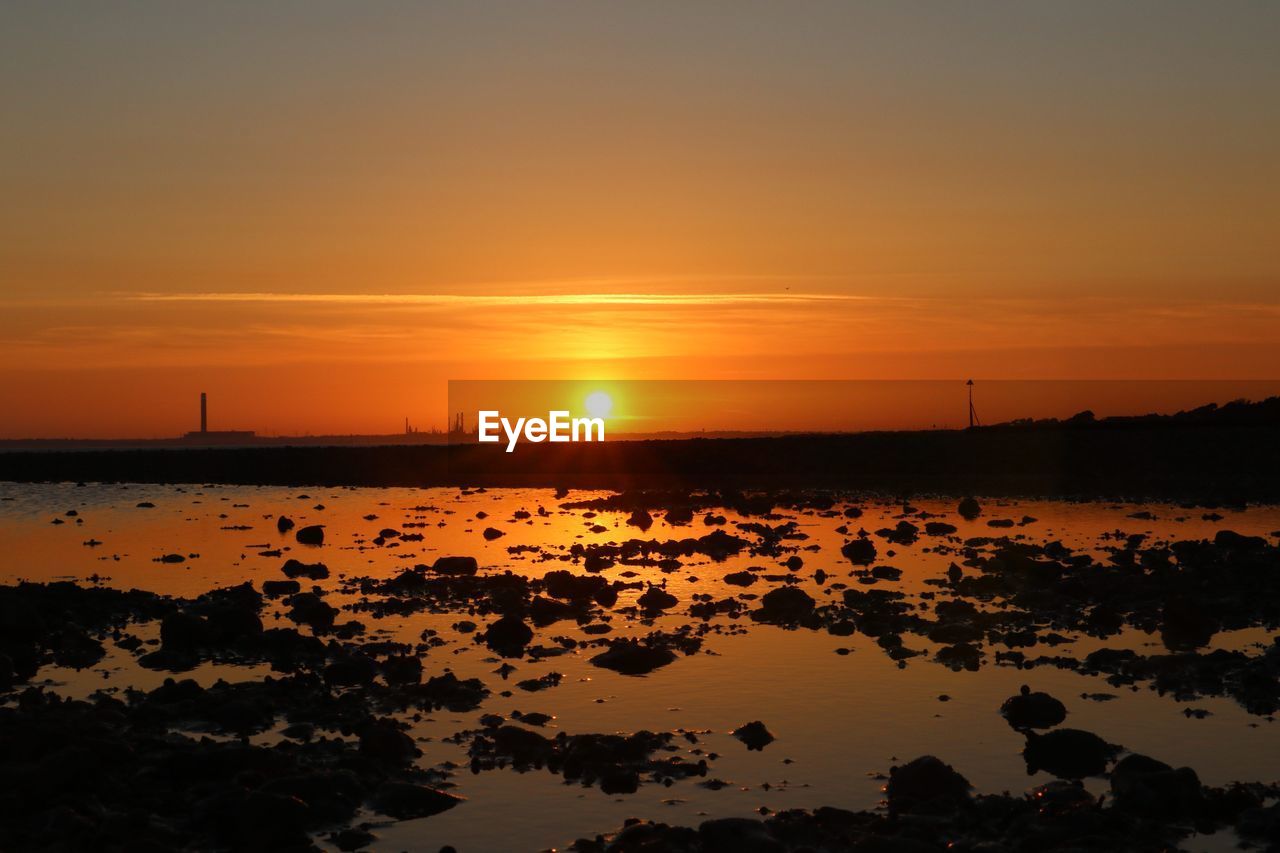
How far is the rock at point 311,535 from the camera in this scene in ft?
161

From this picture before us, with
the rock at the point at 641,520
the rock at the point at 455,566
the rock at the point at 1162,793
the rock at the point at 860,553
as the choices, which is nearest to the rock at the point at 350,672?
the rock at the point at 1162,793

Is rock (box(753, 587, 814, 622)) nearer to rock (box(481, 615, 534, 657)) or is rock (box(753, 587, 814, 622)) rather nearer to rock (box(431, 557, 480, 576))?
rock (box(481, 615, 534, 657))

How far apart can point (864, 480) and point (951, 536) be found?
41.2 metres

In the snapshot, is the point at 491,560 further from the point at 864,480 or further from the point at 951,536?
the point at 864,480

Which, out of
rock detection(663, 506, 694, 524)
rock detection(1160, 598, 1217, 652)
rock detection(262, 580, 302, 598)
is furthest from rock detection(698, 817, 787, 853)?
rock detection(663, 506, 694, 524)

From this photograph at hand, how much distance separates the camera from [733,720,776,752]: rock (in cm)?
1833

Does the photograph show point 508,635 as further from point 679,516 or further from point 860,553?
point 679,516

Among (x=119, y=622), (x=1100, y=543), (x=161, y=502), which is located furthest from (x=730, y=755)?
(x=161, y=502)

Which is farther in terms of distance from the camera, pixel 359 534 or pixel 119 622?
pixel 359 534

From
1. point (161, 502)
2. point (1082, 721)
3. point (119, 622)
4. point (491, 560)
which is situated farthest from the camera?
point (161, 502)

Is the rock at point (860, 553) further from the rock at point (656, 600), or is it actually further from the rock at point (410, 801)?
the rock at point (410, 801)

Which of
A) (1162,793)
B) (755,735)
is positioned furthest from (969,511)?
(1162,793)

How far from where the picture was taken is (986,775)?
16.7 meters

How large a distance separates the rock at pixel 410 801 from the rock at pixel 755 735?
4.71 metres
